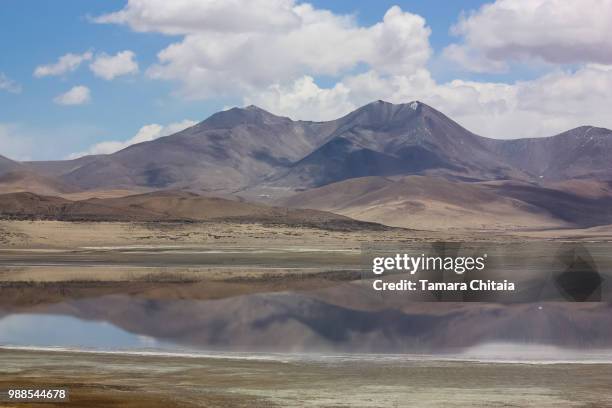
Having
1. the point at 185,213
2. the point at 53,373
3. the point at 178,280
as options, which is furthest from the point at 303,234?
the point at 53,373

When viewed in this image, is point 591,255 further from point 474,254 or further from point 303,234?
point 303,234

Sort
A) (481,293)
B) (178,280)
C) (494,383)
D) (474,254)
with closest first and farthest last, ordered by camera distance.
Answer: (494,383), (481,293), (178,280), (474,254)

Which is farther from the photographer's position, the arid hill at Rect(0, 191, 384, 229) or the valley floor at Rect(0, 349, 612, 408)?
the arid hill at Rect(0, 191, 384, 229)

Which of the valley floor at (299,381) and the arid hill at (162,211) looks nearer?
the valley floor at (299,381)

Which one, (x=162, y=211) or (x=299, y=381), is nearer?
(x=299, y=381)

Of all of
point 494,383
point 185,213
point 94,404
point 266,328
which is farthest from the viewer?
point 185,213

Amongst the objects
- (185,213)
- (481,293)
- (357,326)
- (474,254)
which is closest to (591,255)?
(474,254)

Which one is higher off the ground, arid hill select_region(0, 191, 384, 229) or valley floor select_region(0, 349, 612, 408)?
arid hill select_region(0, 191, 384, 229)

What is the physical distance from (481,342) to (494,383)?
422 inches

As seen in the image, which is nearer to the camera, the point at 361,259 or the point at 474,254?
the point at 361,259

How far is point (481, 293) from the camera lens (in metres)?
58.5

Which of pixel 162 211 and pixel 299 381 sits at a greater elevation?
pixel 162 211

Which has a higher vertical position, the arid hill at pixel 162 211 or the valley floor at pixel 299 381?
the arid hill at pixel 162 211

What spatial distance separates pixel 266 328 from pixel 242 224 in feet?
315
